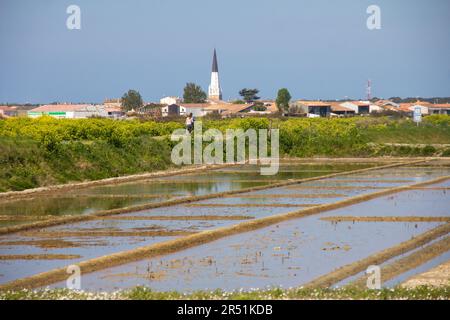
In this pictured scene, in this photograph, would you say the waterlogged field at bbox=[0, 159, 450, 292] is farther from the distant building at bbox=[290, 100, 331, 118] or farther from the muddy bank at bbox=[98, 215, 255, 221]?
the distant building at bbox=[290, 100, 331, 118]

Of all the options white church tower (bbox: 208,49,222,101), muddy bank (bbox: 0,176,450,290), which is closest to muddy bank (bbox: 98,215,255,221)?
muddy bank (bbox: 0,176,450,290)

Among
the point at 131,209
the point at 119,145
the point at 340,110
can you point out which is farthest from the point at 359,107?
the point at 131,209

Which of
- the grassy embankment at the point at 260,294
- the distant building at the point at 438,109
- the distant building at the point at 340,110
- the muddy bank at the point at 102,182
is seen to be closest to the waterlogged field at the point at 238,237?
the muddy bank at the point at 102,182

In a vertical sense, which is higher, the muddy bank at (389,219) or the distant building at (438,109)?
the muddy bank at (389,219)

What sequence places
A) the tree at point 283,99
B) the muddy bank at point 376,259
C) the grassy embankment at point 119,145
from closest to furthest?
the muddy bank at point 376,259, the grassy embankment at point 119,145, the tree at point 283,99

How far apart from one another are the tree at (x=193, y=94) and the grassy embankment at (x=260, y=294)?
3697 inches

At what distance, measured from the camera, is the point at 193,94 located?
4082 inches

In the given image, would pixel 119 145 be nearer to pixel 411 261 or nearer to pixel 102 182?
pixel 102 182

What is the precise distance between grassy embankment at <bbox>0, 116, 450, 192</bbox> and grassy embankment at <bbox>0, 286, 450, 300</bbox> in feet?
→ 41.4

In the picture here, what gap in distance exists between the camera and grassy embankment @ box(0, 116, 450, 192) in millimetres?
24375

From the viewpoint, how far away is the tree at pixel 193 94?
10362 centimetres

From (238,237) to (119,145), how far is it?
15.7 metres

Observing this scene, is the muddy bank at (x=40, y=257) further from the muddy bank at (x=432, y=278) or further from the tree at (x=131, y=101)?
the tree at (x=131, y=101)

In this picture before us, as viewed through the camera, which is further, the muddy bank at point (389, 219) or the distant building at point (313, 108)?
the distant building at point (313, 108)
